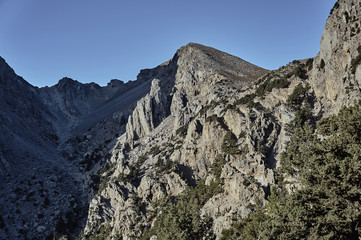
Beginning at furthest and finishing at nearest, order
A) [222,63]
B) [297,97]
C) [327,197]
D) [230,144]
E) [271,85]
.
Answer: [222,63] < [271,85] < [230,144] < [297,97] < [327,197]

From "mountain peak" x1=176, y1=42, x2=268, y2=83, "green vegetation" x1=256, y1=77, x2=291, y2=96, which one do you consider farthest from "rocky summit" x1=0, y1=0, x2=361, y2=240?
"mountain peak" x1=176, y1=42, x2=268, y2=83

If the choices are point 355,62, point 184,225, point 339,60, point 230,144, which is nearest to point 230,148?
point 230,144

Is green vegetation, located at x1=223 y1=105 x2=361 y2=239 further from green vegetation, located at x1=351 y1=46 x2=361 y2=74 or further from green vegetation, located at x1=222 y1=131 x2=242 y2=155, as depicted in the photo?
green vegetation, located at x1=222 y1=131 x2=242 y2=155

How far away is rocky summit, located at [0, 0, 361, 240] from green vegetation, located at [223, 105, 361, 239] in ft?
0.33

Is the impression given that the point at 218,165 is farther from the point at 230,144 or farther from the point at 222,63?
the point at 222,63

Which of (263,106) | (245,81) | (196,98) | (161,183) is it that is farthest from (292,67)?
(161,183)

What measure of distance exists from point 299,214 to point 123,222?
152 feet

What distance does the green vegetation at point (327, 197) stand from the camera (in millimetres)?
23453

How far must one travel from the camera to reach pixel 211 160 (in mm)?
66688

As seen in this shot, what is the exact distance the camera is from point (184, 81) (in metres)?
111

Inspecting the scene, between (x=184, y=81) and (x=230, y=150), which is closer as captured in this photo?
(x=230, y=150)

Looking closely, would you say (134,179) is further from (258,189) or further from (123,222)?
(258,189)

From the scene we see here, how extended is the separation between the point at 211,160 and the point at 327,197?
40.9 m

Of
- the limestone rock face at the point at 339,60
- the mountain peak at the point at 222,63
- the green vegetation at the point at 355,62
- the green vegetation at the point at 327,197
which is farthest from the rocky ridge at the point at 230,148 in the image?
the mountain peak at the point at 222,63
